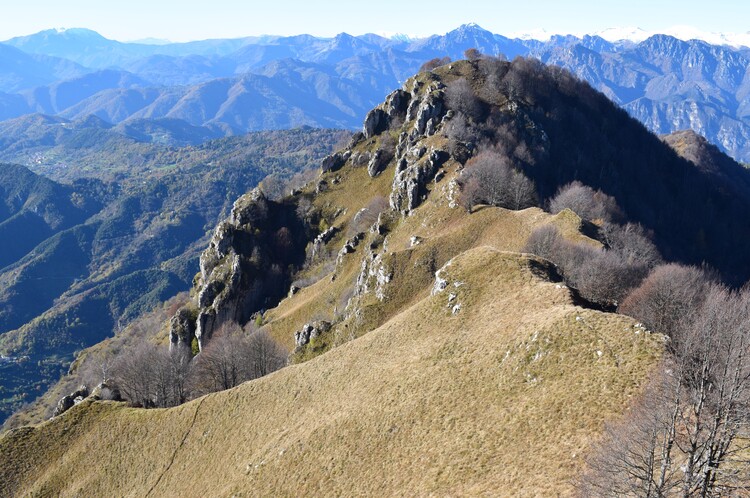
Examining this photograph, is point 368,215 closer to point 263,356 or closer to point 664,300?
point 263,356

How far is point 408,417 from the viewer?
44.3 meters

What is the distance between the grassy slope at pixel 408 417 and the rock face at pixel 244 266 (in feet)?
210

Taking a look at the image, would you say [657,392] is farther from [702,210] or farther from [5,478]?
[702,210]

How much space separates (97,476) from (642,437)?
224 ft

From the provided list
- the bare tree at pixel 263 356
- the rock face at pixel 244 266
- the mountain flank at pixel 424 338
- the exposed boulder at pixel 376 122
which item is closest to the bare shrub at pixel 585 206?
the mountain flank at pixel 424 338

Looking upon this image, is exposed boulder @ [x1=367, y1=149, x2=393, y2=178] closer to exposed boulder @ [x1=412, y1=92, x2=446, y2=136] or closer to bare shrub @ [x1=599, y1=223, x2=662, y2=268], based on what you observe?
exposed boulder @ [x1=412, y1=92, x2=446, y2=136]

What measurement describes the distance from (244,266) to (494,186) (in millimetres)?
79751

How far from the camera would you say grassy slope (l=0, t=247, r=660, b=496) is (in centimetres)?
3522

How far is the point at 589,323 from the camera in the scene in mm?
41500

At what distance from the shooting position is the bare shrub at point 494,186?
105062 millimetres

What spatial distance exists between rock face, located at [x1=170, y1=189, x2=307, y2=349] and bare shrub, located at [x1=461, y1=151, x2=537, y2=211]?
6744 centimetres

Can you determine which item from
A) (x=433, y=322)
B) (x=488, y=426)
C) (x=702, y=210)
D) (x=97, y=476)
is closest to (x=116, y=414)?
(x=97, y=476)

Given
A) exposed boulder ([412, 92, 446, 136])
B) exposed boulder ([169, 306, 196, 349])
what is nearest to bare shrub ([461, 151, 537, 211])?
exposed boulder ([412, 92, 446, 136])

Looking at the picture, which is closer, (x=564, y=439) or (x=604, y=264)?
(x=564, y=439)
